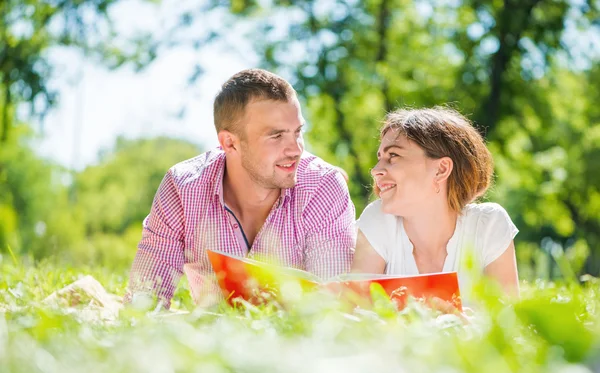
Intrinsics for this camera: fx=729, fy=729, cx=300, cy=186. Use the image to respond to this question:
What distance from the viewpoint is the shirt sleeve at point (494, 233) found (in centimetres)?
397

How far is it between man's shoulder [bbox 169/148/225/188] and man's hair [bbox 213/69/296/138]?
0.68 ft

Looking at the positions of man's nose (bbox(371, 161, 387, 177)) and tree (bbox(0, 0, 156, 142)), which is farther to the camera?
tree (bbox(0, 0, 156, 142))

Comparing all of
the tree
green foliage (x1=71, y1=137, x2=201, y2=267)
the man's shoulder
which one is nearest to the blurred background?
the tree

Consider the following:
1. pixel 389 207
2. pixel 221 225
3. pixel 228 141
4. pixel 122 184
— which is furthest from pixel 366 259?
pixel 122 184

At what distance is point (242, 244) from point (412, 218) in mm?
1060

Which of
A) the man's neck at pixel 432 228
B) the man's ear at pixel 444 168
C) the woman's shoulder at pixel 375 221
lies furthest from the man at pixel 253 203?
the man's ear at pixel 444 168

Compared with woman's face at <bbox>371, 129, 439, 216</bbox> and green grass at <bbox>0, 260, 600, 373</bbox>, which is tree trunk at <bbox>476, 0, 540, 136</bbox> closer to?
woman's face at <bbox>371, 129, 439, 216</bbox>

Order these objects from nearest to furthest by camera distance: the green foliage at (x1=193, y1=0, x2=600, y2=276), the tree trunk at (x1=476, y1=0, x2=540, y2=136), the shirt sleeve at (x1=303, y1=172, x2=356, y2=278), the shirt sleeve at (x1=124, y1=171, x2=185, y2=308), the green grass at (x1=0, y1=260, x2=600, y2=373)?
the green grass at (x1=0, y1=260, x2=600, y2=373) → the shirt sleeve at (x1=303, y1=172, x2=356, y2=278) → the shirt sleeve at (x1=124, y1=171, x2=185, y2=308) → the tree trunk at (x1=476, y1=0, x2=540, y2=136) → the green foliage at (x1=193, y1=0, x2=600, y2=276)

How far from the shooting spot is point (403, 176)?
13.1ft

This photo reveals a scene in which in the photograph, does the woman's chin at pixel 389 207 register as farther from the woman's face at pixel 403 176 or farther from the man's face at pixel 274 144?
the man's face at pixel 274 144

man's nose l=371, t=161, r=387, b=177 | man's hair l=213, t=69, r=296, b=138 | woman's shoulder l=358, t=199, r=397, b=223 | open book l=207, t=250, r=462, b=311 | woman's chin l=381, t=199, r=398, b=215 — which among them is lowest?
open book l=207, t=250, r=462, b=311

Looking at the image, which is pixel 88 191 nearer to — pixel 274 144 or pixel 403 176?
pixel 274 144

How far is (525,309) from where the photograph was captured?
1.60 metres

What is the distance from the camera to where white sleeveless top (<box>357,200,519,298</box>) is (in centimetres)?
404
